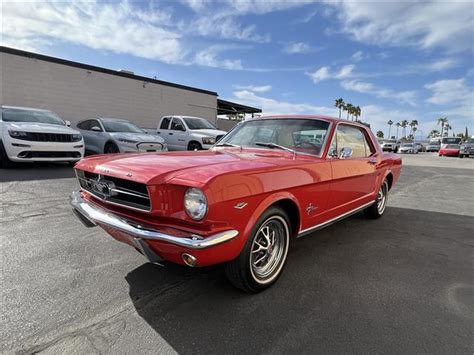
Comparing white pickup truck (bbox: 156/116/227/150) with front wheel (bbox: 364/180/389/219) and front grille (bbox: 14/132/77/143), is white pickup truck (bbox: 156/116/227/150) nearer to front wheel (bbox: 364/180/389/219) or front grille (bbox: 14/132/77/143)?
front grille (bbox: 14/132/77/143)

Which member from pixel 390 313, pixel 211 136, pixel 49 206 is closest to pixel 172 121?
pixel 211 136

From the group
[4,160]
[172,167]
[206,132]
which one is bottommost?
[4,160]

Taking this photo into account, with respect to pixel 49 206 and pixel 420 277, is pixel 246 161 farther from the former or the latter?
pixel 49 206

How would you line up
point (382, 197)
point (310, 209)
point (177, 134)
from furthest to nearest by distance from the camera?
point (177, 134) → point (382, 197) → point (310, 209)

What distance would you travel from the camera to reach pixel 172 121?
12453mm

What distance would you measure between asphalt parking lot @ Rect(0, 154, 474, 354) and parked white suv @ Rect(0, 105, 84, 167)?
3899mm

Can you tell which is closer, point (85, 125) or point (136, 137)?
point (136, 137)

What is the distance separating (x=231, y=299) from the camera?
268cm

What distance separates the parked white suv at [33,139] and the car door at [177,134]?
3779mm

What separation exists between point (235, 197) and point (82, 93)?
15464mm

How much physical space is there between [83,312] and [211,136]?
29.4 ft

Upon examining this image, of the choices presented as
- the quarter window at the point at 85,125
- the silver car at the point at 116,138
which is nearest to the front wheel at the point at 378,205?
the silver car at the point at 116,138

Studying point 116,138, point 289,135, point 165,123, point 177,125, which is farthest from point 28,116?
point 289,135

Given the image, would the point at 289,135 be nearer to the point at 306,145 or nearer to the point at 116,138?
the point at 306,145
